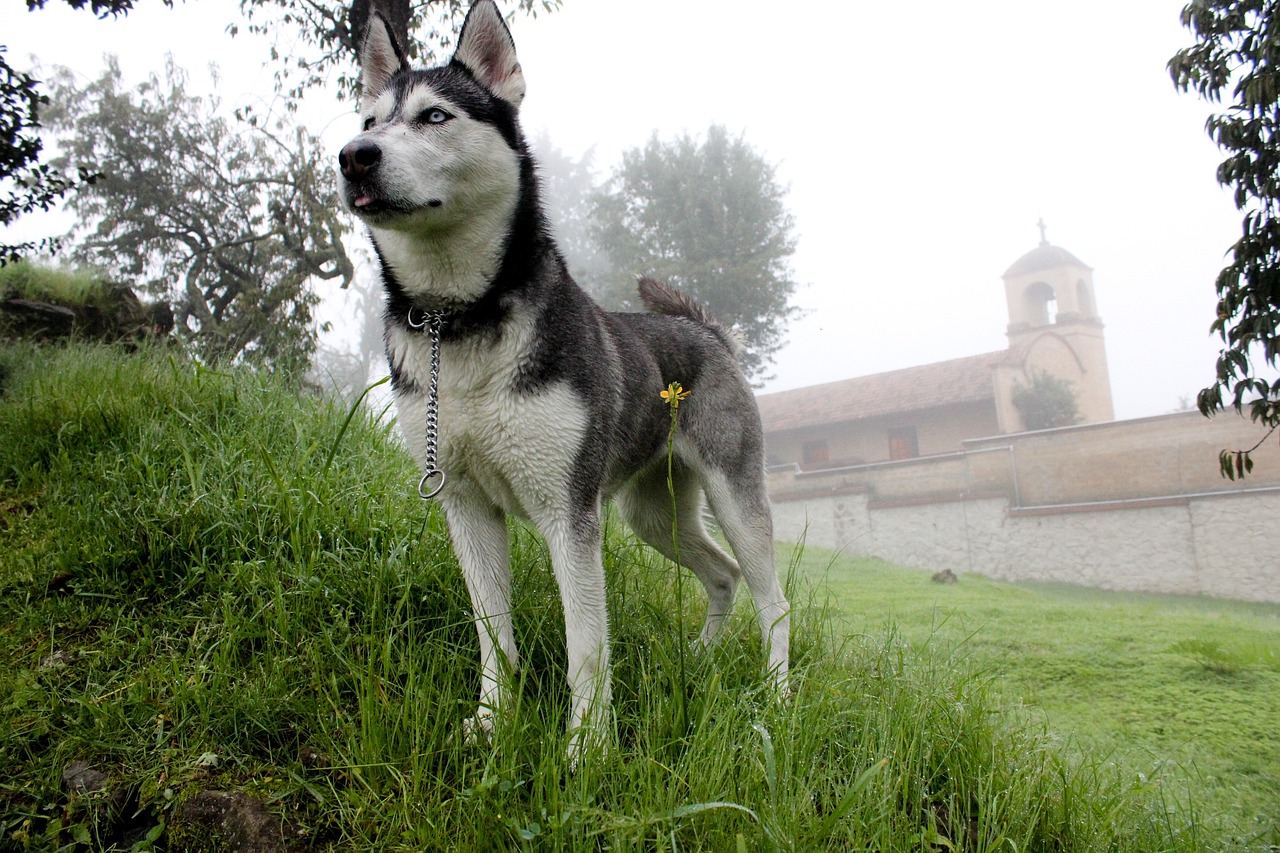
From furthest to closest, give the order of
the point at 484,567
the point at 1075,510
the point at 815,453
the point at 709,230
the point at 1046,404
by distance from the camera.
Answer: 1. the point at 815,453
2. the point at 1046,404
3. the point at 709,230
4. the point at 1075,510
5. the point at 484,567

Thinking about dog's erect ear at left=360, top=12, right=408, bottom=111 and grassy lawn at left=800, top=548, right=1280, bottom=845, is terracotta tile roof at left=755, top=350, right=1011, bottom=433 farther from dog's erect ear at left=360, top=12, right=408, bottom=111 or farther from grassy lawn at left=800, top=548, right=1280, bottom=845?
dog's erect ear at left=360, top=12, right=408, bottom=111

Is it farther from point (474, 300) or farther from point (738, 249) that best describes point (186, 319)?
point (738, 249)

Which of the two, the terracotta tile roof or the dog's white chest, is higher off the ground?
the terracotta tile roof

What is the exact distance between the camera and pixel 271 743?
2.67 meters

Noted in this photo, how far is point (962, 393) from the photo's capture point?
26531mm

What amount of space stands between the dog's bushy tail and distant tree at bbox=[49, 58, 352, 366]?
250 inches

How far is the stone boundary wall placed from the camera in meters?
14.9

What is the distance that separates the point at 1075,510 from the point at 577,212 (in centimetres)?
2831

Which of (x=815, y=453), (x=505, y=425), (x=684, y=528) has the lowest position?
(x=684, y=528)

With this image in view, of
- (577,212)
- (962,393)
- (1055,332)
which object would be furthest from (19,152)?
(577,212)

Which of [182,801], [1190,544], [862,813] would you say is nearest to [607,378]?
[862,813]

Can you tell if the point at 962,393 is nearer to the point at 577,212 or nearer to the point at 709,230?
the point at 709,230

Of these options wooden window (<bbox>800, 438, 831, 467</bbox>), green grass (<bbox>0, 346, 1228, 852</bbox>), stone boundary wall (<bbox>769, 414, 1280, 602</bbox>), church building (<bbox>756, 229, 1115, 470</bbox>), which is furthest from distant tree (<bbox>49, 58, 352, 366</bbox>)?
wooden window (<bbox>800, 438, 831, 467</bbox>)

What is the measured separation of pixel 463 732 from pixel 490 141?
1908 millimetres
